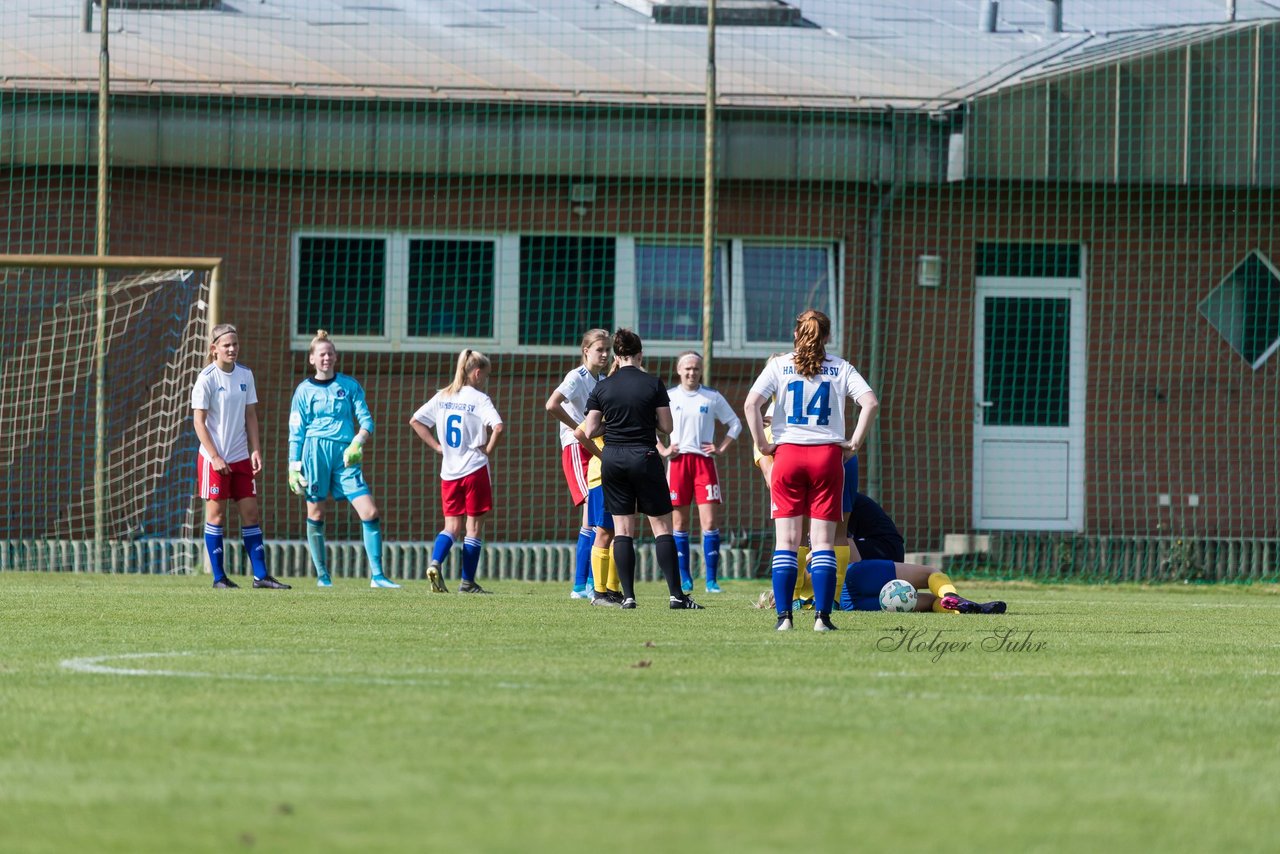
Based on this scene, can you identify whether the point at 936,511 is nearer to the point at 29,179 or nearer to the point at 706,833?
the point at 29,179

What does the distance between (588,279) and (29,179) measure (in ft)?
18.2

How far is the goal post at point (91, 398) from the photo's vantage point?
17.5 meters

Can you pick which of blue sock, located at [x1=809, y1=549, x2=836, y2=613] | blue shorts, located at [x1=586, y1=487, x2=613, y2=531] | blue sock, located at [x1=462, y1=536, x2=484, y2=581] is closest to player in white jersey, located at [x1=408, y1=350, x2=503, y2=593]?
blue sock, located at [x1=462, y1=536, x2=484, y2=581]

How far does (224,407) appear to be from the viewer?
572 inches

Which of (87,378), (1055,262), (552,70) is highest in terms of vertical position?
(552,70)

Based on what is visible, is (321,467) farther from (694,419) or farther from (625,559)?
Answer: (625,559)

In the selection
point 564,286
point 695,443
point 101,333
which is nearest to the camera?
point 695,443

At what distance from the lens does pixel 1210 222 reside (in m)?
20.0

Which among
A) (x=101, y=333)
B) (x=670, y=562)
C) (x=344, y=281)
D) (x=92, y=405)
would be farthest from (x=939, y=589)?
(x=92, y=405)

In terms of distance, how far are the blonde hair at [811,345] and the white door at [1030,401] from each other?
10.3 meters

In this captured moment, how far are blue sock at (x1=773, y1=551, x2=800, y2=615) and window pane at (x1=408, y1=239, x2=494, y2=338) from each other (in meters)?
9.82

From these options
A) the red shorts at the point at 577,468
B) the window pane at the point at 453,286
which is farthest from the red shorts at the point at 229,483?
the window pane at the point at 453,286

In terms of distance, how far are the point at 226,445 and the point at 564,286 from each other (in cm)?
554

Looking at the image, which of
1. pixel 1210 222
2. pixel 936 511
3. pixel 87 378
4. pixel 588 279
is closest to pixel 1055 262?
pixel 1210 222
